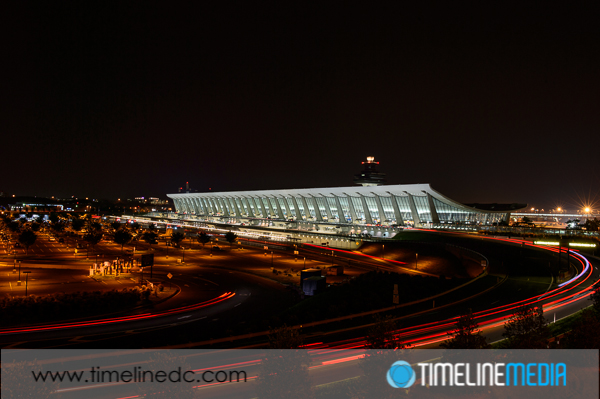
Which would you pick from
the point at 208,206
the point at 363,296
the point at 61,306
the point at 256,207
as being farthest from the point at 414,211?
the point at 208,206

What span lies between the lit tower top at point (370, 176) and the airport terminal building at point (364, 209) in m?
29.3

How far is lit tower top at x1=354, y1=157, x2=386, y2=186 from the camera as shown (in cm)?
11856

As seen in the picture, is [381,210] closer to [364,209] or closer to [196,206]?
[364,209]

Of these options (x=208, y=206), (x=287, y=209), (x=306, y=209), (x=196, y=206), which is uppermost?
(x=306, y=209)

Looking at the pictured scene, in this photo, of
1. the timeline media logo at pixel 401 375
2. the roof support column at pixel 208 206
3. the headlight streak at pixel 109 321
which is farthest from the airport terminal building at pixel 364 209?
the timeline media logo at pixel 401 375

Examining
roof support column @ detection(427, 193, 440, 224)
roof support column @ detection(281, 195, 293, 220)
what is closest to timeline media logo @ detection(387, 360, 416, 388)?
roof support column @ detection(427, 193, 440, 224)

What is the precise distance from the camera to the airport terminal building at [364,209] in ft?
227

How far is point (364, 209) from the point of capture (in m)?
79.8

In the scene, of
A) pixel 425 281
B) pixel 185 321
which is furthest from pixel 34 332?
pixel 425 281

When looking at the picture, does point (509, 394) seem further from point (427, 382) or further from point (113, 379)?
point (113, 379)

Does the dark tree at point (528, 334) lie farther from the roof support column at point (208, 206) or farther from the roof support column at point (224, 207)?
the roof support column at point (208, 206)

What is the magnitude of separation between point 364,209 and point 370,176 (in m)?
40.4

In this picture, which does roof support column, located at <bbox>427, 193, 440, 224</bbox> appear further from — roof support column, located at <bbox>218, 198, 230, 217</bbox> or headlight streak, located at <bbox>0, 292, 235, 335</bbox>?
roof support column, located at <bbox>218, 198, 230, 217</bbox>

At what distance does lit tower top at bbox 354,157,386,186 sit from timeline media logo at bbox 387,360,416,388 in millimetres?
111372
